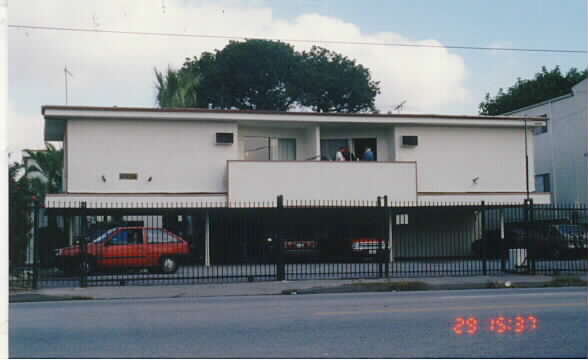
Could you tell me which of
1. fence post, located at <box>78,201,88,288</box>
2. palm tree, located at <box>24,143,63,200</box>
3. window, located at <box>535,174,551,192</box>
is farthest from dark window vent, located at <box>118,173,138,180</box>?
window, located at <box>535,174,551,192</box>

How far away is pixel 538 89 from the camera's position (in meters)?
52.8

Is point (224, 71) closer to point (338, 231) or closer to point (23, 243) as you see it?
point (338, 231)

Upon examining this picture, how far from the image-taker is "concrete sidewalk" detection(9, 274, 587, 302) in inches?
658

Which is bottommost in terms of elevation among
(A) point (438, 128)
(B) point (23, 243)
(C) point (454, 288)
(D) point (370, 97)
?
(C) point (454, 288)

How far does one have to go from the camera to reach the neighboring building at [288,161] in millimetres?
26172

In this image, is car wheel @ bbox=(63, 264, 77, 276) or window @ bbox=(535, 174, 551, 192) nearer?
car wheel @ bbox=(63, 264, 77, 276)

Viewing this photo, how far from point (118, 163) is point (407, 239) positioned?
12473 mm

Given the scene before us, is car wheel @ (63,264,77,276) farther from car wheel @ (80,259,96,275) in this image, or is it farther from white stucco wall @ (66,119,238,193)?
white stucco wall @ (66,119,238,193)

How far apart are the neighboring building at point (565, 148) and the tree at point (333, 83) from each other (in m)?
19.7

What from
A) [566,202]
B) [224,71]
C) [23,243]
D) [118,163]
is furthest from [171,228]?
[224,71]

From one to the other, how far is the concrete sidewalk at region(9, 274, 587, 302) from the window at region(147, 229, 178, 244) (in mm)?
3080

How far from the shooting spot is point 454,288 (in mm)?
17734

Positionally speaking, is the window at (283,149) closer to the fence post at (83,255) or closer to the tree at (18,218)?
the tree at (18,218)

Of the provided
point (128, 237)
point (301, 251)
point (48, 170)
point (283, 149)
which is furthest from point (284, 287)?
point (48, 170)
